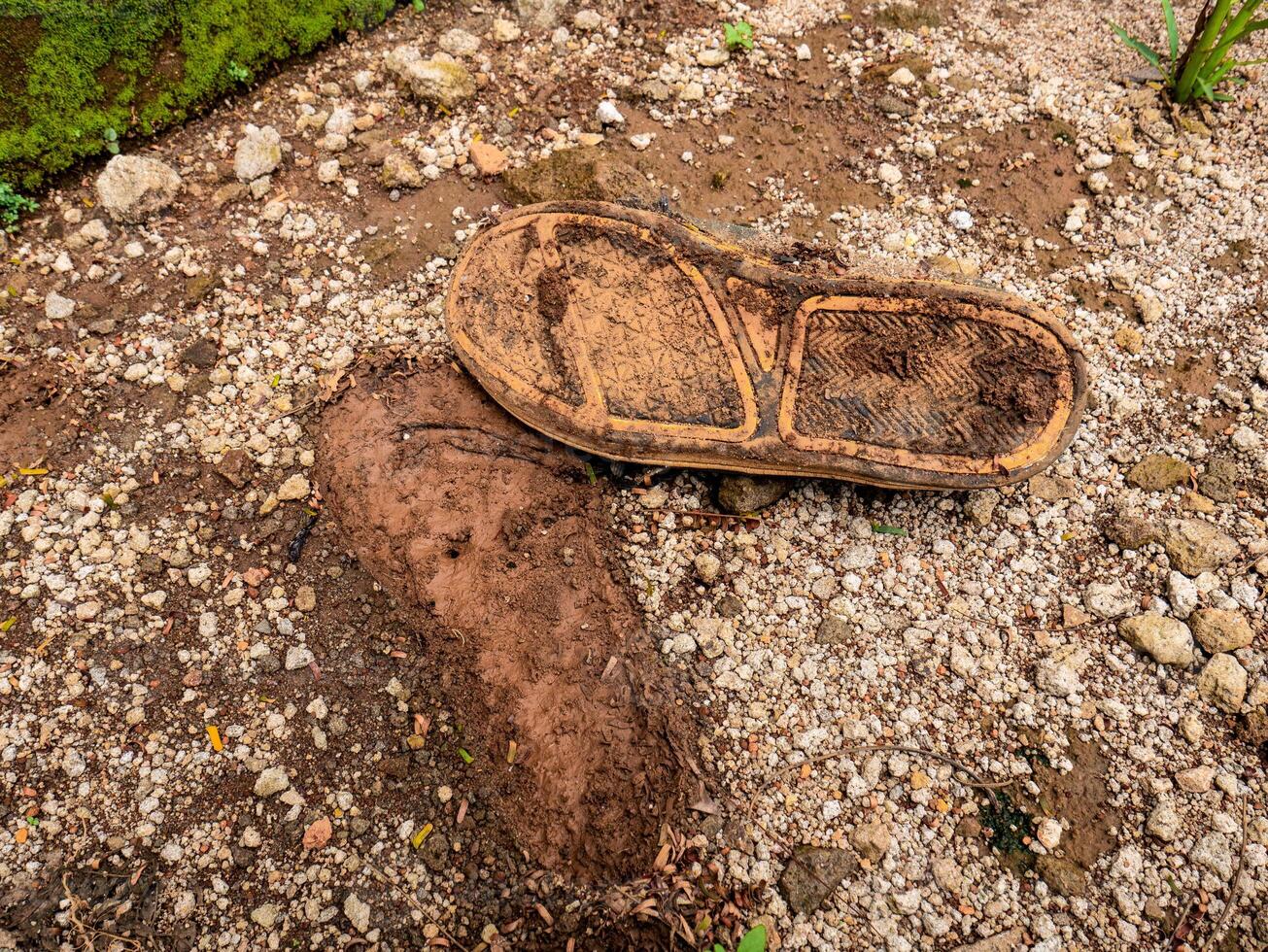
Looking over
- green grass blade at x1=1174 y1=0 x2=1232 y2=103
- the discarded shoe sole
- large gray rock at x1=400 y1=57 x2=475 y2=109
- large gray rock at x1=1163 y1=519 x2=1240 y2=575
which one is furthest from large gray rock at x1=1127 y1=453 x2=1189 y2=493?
large gray rock at x1=400 y1=57 x2=475 y2=109

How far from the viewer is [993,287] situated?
9.70ft

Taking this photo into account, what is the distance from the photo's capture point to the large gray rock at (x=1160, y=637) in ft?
8.85

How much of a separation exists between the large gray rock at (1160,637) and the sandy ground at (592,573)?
0.01m

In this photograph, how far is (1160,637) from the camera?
2721 millimetres

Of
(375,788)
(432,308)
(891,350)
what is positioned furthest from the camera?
(432,308)

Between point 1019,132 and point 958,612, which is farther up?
point 1019,132

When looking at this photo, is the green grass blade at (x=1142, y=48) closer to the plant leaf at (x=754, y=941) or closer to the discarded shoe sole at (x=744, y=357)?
the discarded shoe sole at (x=744, y=357)

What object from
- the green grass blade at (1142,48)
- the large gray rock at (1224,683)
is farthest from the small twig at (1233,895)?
the green grass blade at (1142,48)

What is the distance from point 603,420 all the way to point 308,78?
246 cm

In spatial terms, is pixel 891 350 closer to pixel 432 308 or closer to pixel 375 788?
pixel 432 308

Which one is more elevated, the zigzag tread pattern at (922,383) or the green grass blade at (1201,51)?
the green grass blade at (1201,51)

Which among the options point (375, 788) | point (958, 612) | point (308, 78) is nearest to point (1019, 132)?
point (958, 612)

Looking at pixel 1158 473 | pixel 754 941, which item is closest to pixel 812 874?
pixel 754 941

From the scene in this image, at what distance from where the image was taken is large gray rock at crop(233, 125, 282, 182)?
347 centimetres
